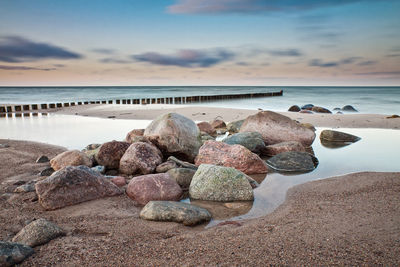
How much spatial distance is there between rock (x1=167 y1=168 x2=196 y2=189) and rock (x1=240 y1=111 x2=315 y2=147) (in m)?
3.94

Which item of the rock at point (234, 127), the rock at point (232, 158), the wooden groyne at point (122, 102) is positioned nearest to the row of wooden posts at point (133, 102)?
the wooden groyne at point (122, 102)

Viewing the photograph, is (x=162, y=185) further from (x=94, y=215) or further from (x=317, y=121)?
(x=317, y=121)

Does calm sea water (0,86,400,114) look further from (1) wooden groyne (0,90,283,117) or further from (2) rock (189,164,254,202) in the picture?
(2) rock (189,164,254,202)

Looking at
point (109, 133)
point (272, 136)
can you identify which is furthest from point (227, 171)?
point (109, 133)

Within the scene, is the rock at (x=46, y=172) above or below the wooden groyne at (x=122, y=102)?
below

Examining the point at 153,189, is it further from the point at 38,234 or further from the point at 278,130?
the point at 278,130

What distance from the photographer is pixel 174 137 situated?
6227 millimetres

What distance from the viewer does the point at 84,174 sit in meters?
4.11

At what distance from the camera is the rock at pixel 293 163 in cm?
568

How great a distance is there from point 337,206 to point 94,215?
124 inches

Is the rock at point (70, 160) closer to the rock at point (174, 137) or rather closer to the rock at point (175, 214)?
the rock at point (174, 137)

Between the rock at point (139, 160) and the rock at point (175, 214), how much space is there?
1923mm

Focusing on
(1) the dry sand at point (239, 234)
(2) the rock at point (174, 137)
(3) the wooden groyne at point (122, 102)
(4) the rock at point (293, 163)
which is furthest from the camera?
(3) the wooden groyne at point (122, 102)

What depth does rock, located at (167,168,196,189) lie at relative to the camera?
469 centimetres
